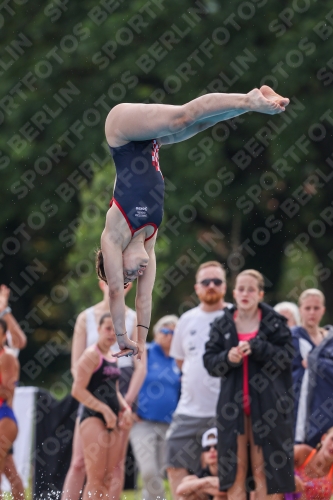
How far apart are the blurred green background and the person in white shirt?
6.52m

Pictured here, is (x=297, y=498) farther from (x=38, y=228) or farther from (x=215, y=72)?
(x=38, y=228)

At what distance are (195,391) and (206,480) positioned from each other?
91cm

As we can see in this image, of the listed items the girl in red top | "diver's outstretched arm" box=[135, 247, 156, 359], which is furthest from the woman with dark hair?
the girl in red top

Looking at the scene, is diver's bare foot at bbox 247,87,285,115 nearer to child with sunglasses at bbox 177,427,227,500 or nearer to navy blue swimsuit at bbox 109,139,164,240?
navy blue swimsuit at bbox 109,139,164,240

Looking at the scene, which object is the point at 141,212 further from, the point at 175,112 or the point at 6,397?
the point at 6,397

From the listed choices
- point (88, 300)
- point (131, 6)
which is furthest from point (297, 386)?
point (131, 6)

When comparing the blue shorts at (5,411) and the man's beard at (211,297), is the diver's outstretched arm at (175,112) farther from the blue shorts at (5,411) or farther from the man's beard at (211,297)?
the blue shorts at (5,411)

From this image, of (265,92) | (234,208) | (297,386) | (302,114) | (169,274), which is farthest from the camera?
(169,274)

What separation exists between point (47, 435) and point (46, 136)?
8199mm

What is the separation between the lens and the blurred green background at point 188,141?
15531 millimetres

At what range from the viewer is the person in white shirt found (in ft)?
27.2

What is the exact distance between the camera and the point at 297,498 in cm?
771

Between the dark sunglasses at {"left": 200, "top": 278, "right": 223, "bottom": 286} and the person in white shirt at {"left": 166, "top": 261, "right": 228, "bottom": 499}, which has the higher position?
the dark sunglasses at {"left": 200, "top": 278, "right": 223, "bottom": 286}

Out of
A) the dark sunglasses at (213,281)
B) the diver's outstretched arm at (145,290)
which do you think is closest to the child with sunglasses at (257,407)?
the dark sunglasses at (213,281)
